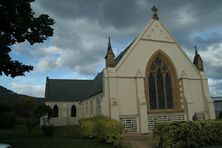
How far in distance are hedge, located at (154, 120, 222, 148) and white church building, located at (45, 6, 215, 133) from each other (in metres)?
7.67

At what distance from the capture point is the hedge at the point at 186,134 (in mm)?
17781

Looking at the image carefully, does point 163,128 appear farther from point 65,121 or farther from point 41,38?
point 65,121

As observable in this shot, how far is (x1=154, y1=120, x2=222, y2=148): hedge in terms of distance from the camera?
1778 centimetres

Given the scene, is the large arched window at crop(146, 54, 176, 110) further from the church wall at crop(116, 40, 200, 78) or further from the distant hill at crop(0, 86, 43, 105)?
the distant hill at crop(0, 86, 43, 105)

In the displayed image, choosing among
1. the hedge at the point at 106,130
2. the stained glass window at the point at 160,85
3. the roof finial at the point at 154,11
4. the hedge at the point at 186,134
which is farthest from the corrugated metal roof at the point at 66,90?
the hedge at the point at 186,134

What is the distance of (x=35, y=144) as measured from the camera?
63.6 ft

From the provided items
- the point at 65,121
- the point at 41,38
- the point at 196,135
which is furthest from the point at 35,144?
the point at 65,121

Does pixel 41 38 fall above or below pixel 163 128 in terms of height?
above

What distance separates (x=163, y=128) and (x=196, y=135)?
2.38 m

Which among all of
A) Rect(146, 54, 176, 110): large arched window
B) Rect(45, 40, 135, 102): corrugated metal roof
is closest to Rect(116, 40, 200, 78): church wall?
Rect(146, 54, 176, 110): large arched window

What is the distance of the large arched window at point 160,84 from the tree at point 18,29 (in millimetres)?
14764

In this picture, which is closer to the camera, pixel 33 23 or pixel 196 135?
pixel 33 23

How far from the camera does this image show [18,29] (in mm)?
15164

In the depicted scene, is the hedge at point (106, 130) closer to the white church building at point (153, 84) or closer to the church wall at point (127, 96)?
the white church building at point (153, 84)
